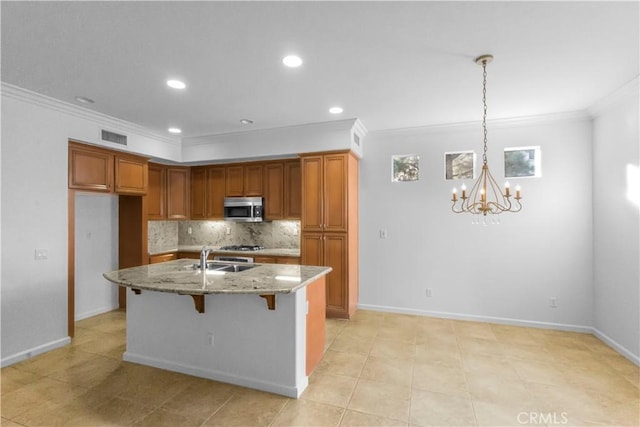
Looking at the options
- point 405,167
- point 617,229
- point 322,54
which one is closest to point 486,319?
point 617,229

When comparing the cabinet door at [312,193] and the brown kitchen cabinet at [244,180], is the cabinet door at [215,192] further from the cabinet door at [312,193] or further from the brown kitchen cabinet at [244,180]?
the cabinet door at [312,193]

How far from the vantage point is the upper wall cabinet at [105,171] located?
383cm

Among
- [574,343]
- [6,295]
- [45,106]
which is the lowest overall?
[574,343]

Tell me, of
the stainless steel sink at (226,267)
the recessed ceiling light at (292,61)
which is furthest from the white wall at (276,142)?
the stainless steel sink at (226,267)

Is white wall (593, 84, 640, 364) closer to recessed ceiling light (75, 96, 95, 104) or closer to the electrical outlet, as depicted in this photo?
recessed ceiling light (75, 96, 95, 104)

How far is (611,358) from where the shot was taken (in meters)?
3.26

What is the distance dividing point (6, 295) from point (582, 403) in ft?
17.4

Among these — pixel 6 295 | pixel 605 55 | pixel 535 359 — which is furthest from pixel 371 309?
pixel 6 295

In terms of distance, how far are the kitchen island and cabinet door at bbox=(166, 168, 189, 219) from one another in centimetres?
251

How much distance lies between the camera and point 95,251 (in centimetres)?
476

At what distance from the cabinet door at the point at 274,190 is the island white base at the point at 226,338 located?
2466mm

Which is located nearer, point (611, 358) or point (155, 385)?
point (155, 385)

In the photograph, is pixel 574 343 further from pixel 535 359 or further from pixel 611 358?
pixel 535 359

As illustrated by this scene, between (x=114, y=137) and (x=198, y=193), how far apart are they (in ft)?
5.66
